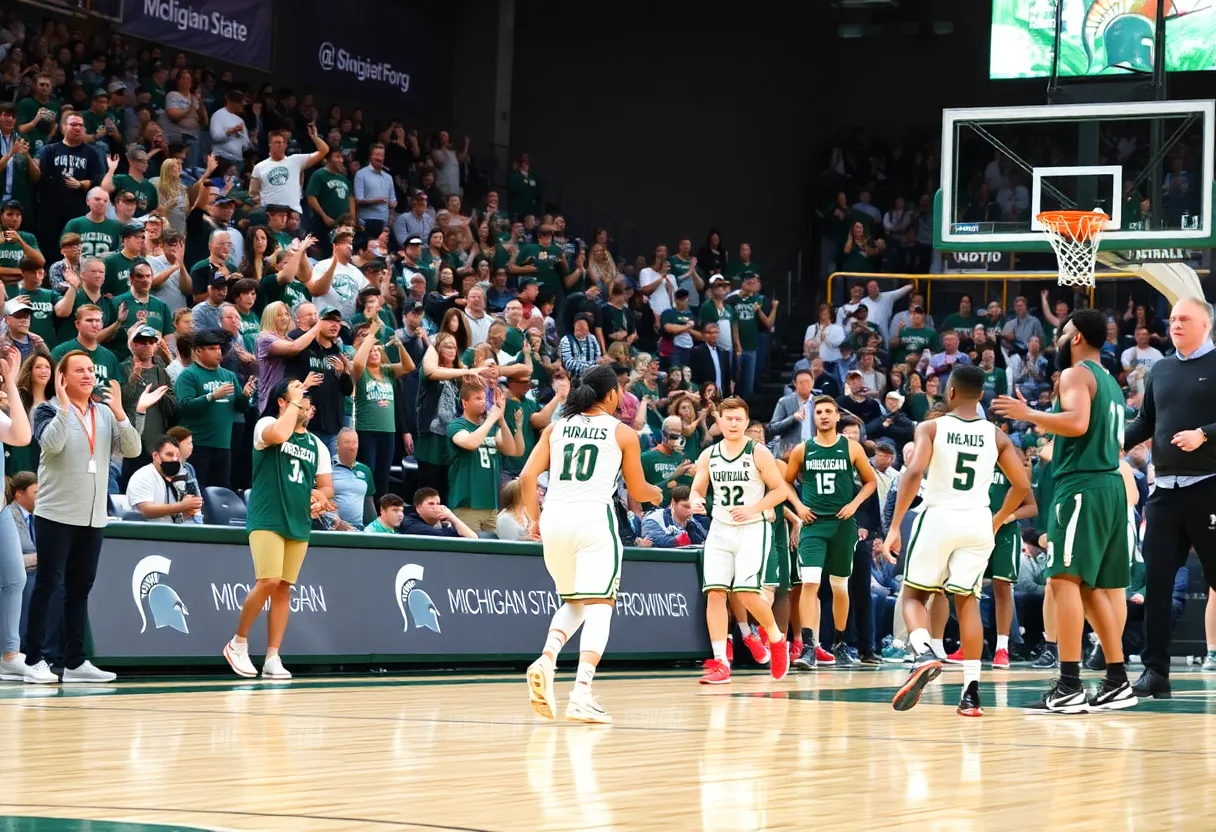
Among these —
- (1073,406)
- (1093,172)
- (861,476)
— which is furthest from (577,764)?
(1093,172)

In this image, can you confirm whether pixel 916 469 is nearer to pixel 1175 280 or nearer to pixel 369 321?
pixel 369 321

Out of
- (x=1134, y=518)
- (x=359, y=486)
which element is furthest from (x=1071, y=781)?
(x=1134, y=518)

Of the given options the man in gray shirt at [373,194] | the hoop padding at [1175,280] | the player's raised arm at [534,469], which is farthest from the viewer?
the hoop padding at [1175,280]

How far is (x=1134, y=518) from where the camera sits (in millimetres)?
17656

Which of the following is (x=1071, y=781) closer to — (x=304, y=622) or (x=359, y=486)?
(x=304, y=622)

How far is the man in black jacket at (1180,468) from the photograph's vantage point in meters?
9.88

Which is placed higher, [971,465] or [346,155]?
[346,155]

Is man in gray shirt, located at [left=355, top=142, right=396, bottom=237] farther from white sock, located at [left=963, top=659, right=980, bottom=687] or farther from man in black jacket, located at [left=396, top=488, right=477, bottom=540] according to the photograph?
white sock, located at [left=963, top=659, right=980, bottom=687]

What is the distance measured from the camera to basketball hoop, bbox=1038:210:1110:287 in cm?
1697

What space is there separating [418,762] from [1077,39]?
44.8ft

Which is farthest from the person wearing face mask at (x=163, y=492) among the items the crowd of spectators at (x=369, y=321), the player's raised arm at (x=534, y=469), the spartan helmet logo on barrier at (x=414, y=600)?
the player's raised arm at (x=534, y=469)

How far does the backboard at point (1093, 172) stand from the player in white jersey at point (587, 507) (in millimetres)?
9051

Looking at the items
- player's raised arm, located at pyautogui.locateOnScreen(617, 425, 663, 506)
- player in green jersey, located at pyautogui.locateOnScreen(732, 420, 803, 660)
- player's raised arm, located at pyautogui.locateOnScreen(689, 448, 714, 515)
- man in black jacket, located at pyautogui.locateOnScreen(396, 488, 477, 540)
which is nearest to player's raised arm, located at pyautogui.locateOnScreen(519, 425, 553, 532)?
player's raised arm, located at pyautogui.locateOnScreen(617, 425, 663, 506)

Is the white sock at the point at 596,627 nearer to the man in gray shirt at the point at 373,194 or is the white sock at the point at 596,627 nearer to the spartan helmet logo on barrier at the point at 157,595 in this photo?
the spartan helmet logo on barrier at the point at 157,595
